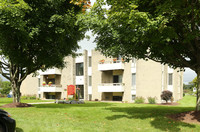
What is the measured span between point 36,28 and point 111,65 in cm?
1888

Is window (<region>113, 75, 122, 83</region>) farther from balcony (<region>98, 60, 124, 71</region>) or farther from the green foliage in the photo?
the green foliage

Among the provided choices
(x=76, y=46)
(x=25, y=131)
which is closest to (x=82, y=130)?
(x=25, y=131)

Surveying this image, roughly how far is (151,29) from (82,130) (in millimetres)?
5579

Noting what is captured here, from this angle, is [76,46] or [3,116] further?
[76,46]

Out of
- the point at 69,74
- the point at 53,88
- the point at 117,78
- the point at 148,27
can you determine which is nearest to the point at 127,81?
the point at 117,78

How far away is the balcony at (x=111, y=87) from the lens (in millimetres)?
30580

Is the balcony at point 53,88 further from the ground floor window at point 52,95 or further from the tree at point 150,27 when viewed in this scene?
the tree at point 150,27

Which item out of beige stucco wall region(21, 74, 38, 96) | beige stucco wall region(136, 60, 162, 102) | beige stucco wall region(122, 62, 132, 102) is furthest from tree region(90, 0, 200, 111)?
beige stucco wall region(21, 74, 38, 96)

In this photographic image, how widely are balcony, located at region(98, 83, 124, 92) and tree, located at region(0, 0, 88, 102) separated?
1497 centimetres

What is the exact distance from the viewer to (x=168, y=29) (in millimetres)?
8820

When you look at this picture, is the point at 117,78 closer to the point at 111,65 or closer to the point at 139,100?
the point at 111,65

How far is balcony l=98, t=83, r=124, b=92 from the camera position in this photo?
30580mm

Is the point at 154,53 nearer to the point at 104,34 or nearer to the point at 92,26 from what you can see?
the point at 104,34

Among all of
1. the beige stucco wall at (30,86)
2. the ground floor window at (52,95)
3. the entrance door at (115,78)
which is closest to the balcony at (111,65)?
the entrance door at (115,78)
